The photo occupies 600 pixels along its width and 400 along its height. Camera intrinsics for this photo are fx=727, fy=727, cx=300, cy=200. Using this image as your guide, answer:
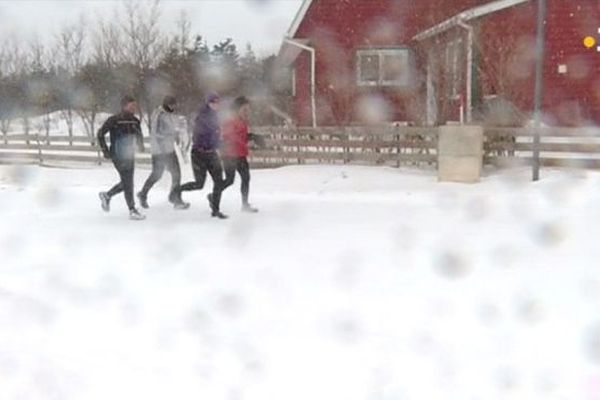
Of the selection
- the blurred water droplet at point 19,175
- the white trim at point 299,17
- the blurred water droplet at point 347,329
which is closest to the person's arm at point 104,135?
the blurred water droplet at point 347,329

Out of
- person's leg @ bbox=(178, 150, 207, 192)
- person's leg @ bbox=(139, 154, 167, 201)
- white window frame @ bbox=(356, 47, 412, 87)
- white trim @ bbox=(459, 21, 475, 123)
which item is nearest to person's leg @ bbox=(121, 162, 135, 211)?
person's leg @ bbox=(139, 154, 167, 201)

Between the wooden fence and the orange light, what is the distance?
142 inches

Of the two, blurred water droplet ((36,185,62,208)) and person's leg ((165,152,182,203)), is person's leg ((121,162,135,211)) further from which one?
blurred water droplet ((36,185,62,208))

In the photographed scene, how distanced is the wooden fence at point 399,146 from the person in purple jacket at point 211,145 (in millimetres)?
6069

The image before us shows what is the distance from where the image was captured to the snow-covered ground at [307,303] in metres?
4.02

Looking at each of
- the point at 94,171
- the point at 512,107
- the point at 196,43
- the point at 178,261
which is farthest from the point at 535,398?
the point at 196,43

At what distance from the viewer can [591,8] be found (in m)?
17.9

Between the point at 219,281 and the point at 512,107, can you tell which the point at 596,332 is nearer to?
the point at 219,281

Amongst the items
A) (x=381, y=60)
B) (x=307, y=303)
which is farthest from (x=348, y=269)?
(x=381, y=60)

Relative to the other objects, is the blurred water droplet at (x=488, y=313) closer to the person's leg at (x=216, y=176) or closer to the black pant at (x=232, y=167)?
the person's leg at (x=216, y=176)

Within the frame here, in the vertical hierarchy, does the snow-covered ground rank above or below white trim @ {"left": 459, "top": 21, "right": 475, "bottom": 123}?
below

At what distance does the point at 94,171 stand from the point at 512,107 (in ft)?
33.2

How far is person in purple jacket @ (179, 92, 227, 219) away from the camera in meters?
9.08

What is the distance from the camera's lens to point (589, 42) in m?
17.2
